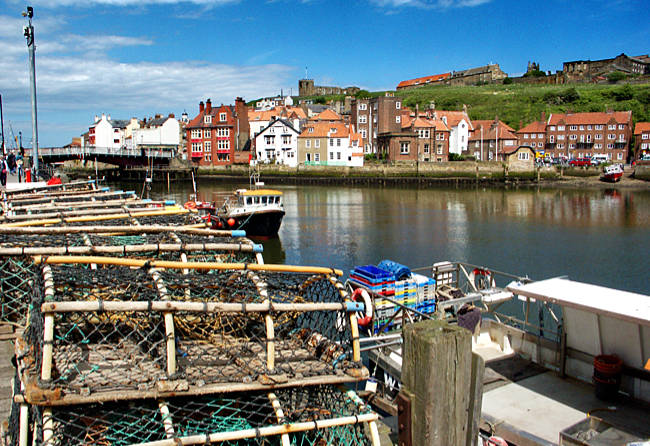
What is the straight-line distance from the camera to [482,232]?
33.4 metres

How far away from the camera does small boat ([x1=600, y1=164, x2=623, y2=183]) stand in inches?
2638

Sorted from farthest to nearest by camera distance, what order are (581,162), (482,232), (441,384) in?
(581,162) → (482,232) → (441,384)

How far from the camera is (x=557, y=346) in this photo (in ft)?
29.4

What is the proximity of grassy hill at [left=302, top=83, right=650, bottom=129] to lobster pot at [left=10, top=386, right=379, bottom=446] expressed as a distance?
98.9 metres

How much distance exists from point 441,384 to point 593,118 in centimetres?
9077

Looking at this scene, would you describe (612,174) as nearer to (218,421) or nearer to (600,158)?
(600,158)

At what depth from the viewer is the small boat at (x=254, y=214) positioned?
29.9m

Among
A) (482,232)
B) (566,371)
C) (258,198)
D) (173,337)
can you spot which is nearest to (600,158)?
(482,232)

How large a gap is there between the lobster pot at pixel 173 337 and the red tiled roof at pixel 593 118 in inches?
3447

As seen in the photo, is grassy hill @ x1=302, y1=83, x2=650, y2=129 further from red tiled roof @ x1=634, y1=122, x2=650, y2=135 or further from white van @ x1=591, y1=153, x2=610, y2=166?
white van @ x1=591, y1=153, x2=610, y2=166

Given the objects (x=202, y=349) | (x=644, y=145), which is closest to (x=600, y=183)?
(x=644, y=145)

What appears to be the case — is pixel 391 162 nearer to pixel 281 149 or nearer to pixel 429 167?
pixel 429 167

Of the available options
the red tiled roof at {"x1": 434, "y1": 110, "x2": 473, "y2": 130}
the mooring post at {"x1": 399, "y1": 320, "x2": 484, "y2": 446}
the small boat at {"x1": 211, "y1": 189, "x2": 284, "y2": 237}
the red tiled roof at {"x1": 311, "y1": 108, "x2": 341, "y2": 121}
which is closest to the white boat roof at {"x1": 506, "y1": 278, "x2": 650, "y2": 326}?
the mooring post at {"x1": 399, "y1": 320, "x2": 484, "y2": 446}

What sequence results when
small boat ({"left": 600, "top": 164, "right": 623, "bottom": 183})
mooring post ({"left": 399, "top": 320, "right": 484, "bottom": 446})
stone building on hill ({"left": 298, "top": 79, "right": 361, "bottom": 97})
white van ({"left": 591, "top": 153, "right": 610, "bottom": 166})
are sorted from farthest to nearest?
1. stone building on hill ({"left": 298, "top": 79, "right": 361, "bottom": 97})
2. white van ({"left": 591, "top": 153, "right": 610, "bottom": 166})
3. small boat ({"left": 600, "top": 164, "right": 623, "bottom": 183})
4. mooring post ({"left": 399, "top": 320, "right": 484, "bottom": 446})
